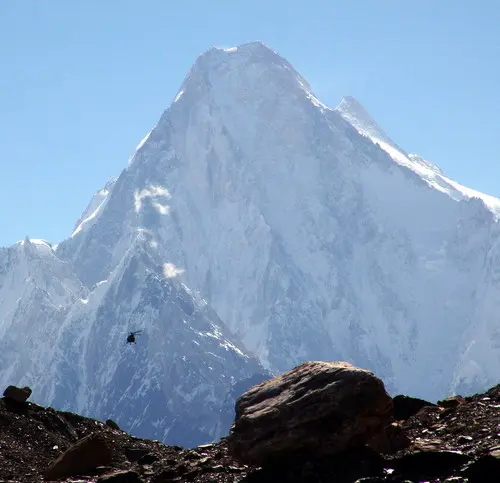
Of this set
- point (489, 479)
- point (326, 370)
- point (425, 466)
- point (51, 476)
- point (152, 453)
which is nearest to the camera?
point (489, 479)

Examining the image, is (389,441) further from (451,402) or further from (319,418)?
(451,402)

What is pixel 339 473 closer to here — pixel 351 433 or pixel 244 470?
pixel 351 433

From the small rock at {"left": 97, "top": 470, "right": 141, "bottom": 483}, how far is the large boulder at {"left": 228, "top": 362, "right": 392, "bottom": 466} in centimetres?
257

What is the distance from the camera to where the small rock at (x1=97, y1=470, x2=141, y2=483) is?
2856 cm

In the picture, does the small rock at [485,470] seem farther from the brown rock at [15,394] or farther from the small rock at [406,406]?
the brown rock at [15,394]

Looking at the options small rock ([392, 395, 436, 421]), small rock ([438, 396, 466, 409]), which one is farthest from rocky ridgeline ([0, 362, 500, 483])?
small rock ([392, 395, 436, 421])

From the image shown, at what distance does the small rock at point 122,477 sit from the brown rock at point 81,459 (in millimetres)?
2215

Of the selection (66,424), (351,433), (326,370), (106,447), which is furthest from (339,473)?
(66,424)

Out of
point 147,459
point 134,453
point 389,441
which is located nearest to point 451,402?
point 389,441

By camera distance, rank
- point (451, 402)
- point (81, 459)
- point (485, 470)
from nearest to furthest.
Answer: point (485, 470), point (81, 459), point (451, 402)

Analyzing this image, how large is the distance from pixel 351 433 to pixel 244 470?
10.8 ft

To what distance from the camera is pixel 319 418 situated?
27266 mm

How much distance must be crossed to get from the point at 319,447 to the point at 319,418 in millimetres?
681

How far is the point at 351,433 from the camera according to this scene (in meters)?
27.2
